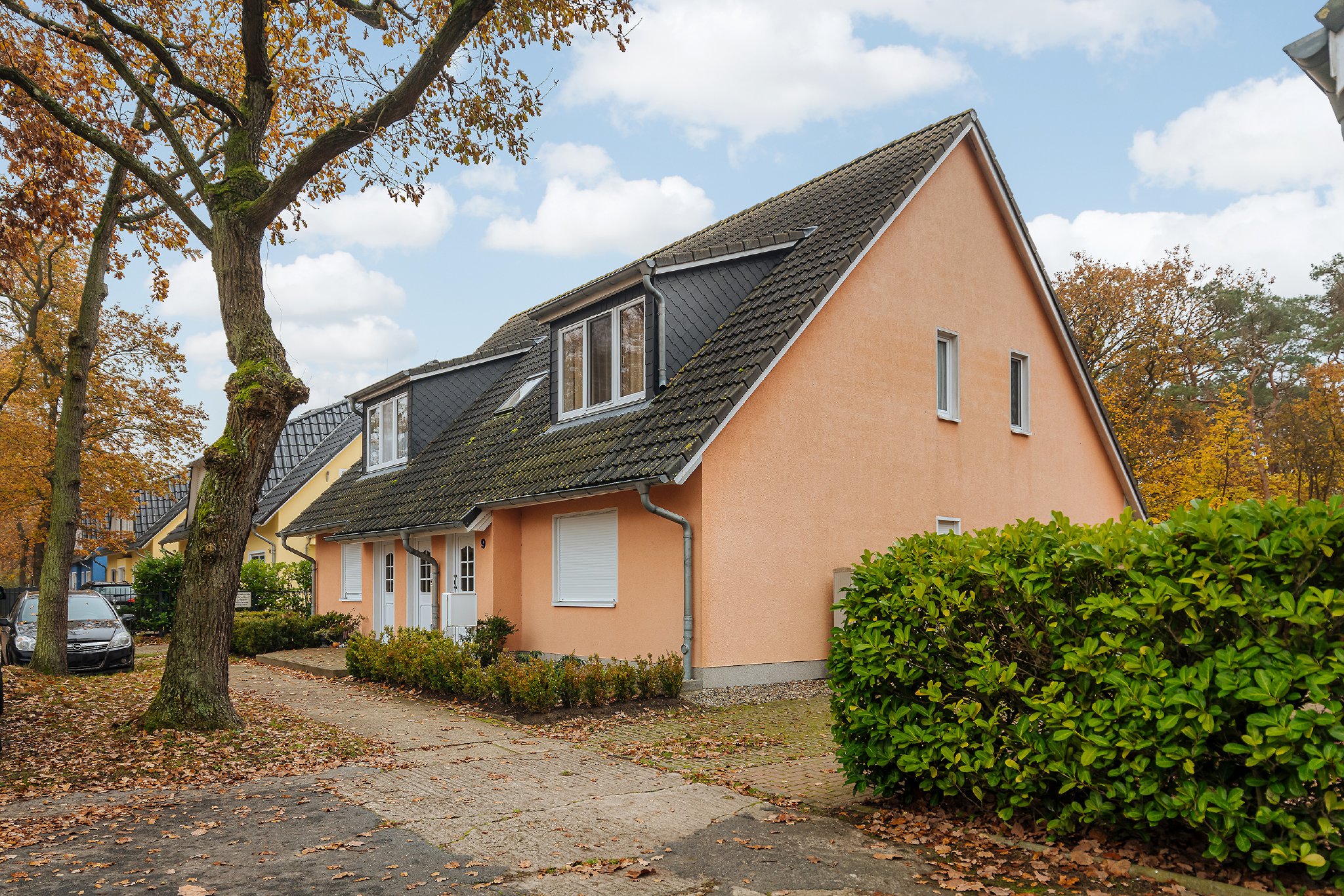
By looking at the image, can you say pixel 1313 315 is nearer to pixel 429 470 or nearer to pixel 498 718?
pixel 429 470

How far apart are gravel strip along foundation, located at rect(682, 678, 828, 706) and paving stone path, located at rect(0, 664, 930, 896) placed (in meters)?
3.28

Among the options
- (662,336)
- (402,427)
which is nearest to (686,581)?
(662,336)

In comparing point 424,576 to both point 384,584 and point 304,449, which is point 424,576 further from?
point 304,449

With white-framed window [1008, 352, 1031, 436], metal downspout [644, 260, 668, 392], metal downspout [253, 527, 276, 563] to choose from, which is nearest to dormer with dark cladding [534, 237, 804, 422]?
metal downspout [644, 260, 668, 392]

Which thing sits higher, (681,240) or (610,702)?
(681,240)

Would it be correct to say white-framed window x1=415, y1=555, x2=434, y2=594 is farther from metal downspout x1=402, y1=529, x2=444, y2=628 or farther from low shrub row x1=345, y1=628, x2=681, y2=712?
low shrub row x1=345, y1=628, x2=681, y2=712

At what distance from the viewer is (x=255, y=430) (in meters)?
10.8

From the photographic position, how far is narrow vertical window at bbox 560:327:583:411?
1641 centimetres

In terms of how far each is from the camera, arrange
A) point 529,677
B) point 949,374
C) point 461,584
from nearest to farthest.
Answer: point 529,677 → point 949,374 → point 461,584

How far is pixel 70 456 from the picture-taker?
16.2 meters

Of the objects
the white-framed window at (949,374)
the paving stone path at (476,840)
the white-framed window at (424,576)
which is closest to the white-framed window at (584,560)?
the white-framed window at (424,576)

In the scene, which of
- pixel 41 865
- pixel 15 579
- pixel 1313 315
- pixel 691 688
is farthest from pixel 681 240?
pixel 15 579

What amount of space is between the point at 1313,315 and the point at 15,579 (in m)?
84.9

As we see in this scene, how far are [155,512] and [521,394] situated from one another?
1493 inches
